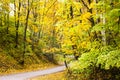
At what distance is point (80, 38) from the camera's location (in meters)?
14.4

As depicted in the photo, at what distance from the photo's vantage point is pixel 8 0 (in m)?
27.2

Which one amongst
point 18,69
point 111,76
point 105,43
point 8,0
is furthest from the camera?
point 8,0

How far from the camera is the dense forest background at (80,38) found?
979 centimetres

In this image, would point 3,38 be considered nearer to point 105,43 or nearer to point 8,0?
point 8,0

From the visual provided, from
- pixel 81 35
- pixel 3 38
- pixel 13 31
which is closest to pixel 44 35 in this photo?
pixel 13 31

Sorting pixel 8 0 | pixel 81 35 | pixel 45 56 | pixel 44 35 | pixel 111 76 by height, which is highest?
pixel 8 0

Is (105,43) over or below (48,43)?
over

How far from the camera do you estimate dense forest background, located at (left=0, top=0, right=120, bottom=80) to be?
9.79 metres

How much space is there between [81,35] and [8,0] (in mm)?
15758

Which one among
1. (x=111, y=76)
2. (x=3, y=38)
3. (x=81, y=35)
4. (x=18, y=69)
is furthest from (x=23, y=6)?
(x=111, y=76)

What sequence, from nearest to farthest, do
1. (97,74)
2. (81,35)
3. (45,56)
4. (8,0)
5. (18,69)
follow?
(97,74) < (81,35) < (18,69) < (8,0) < (45,56)

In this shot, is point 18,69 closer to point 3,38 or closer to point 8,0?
point 3,38

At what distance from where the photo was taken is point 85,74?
556 inches

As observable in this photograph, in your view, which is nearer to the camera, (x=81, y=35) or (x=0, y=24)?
(x=81, y=35)
